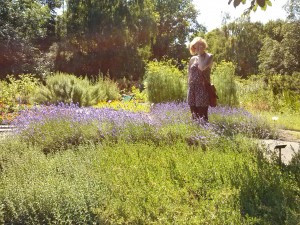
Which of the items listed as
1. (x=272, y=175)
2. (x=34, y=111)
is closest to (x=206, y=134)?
(x=272, y=175)

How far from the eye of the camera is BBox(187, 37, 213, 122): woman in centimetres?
620

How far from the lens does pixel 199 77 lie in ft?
20.8

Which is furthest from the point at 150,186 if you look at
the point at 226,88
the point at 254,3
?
the point at 226,88

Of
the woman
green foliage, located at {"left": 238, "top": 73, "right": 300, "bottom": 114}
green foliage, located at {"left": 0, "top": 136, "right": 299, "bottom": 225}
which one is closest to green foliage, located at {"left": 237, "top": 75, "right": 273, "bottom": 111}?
green foliage, located at {"left": 238, "top": 73, "right": 300, "bottom": 114}

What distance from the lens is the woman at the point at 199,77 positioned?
20.3ft

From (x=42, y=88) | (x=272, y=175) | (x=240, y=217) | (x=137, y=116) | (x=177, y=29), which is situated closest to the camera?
(x=240, y=217)

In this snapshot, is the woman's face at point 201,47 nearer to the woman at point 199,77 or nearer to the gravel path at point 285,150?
the woman at point 199,77

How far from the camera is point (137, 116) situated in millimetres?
6500

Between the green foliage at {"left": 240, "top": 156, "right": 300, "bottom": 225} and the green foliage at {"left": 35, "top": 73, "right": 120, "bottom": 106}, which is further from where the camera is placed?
the green foliage at {"left": 35, "top": 73, "right": 120, "bottom": 106}

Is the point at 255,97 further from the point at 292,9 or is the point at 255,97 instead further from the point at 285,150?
the point at 292,9

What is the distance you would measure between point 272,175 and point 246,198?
565mm

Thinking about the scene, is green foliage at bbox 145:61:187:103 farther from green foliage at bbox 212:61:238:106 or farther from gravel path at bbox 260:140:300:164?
gravel path at bbox 260:140:300:164

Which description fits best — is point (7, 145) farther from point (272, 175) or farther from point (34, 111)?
point (272, 175)

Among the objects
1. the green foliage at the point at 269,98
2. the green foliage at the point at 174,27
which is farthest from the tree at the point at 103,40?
the green foliage at the point at 269,98
